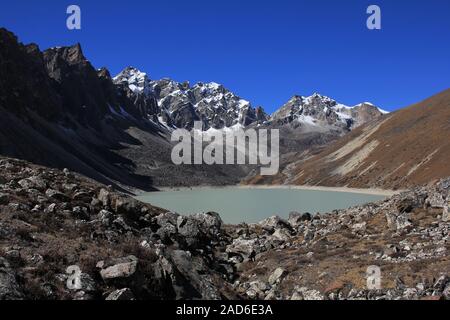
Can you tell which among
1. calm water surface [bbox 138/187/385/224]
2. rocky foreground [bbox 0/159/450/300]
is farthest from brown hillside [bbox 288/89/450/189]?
rocky foreground [bbox 0/159/450/300]

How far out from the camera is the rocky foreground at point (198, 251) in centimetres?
1441

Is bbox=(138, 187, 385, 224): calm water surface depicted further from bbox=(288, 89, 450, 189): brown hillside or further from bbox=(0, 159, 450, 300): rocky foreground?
bbox=(0, 159, 450, 300): rocky foreground

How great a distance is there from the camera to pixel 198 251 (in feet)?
95.6

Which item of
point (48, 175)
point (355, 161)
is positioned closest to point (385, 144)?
point (355, 161)

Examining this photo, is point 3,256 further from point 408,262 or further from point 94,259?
point 408,262

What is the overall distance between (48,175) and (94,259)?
20571mm

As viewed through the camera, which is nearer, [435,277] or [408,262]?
[435,277]

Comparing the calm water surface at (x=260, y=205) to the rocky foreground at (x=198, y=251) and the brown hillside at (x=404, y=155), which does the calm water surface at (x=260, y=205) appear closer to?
the brown hillside at (x=404, y=155)

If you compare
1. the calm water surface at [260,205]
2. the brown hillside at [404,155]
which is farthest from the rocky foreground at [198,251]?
the brown hillside at [404,155]

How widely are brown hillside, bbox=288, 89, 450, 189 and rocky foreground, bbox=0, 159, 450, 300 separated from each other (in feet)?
296

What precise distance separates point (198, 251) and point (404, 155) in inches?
5360

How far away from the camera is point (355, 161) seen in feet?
612

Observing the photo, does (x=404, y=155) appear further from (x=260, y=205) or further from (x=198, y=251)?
(x=198, y=251)
